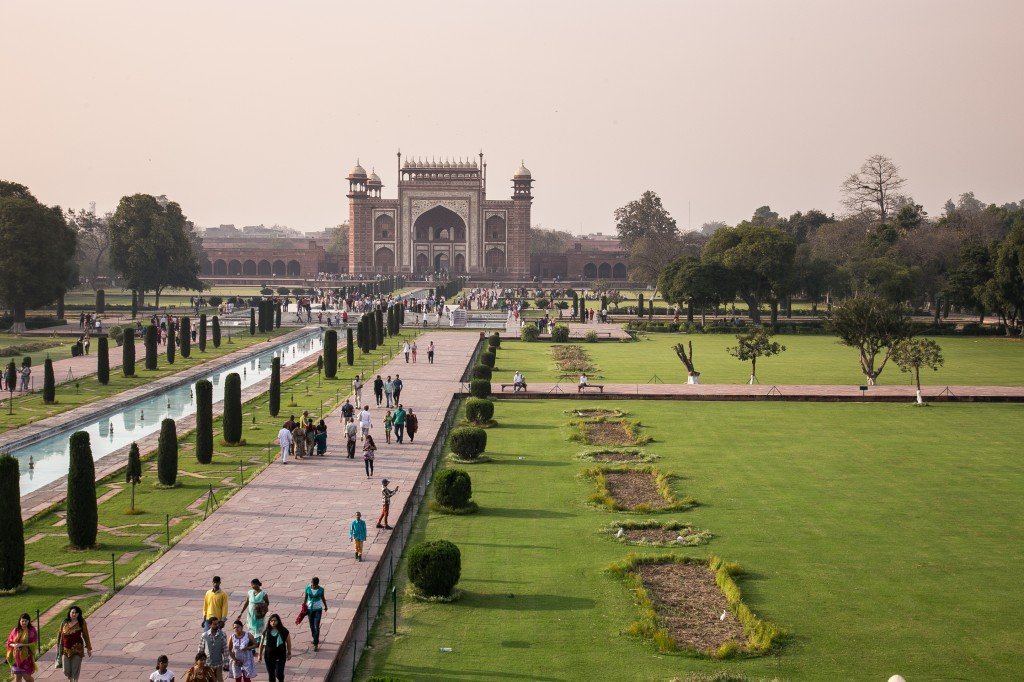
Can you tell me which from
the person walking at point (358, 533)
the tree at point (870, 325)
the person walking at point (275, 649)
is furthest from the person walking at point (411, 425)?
the tree at point (870, 325)

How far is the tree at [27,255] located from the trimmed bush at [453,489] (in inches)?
1226

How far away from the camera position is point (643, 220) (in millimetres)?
92750

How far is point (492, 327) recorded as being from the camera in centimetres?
4725

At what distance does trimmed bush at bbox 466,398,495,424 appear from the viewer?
21.4m

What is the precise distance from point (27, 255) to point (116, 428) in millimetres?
21310

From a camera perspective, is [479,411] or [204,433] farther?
[479,411]

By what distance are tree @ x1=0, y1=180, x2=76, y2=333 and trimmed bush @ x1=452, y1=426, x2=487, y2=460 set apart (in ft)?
92.8

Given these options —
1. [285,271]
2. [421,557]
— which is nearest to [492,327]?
[421,557]

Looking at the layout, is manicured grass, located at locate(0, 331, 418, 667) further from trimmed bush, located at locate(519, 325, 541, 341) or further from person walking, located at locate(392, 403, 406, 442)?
trimmed bush, located at locate(519, 325, 541, 341)

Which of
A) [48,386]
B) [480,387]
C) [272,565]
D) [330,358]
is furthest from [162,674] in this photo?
[330,358]

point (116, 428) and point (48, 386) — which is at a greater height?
point (48, 386)

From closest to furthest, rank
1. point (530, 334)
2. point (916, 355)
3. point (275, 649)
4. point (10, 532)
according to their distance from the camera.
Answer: point (275, 649) → point (10, 532) → point (916, 355) → point (530, 334)

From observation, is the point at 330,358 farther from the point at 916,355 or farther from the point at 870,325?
the point at 916,355

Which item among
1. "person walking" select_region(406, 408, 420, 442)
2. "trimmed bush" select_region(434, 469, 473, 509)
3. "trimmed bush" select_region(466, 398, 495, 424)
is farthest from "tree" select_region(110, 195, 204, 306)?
"trimmed bush" select_region(434, 469, 473, 509)
